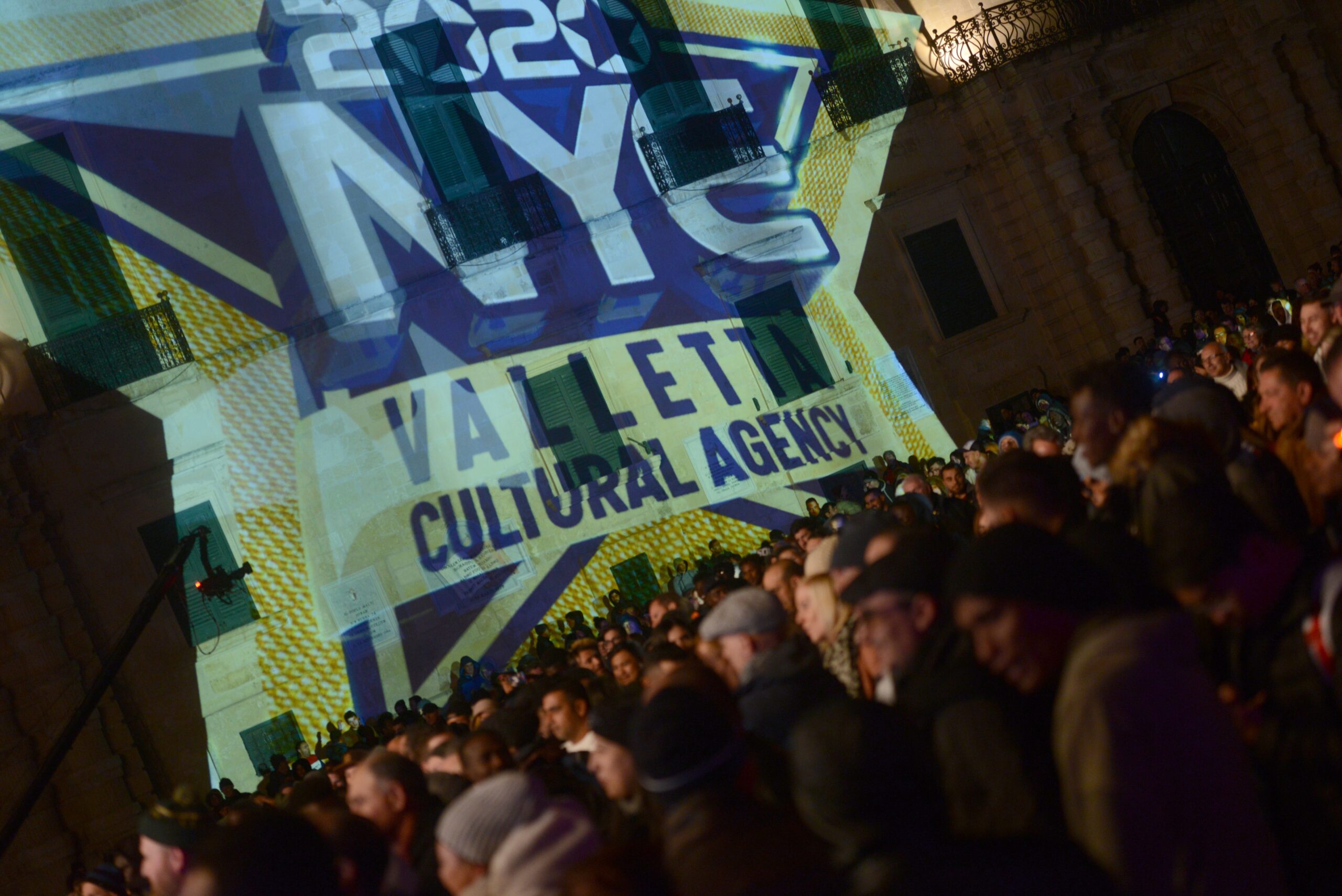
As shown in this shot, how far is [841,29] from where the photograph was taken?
54.7ft

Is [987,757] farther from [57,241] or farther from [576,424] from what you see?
[57,241]

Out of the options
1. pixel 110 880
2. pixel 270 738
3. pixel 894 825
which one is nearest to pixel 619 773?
pixel 894 825

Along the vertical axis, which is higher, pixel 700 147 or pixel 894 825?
pixel 700 147

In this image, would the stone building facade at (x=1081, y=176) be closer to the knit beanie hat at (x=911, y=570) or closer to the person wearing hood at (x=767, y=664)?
the person wearing hood at (x=767, y=664)

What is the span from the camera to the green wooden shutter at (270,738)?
14.3 m

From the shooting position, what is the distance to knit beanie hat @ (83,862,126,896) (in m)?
6.26

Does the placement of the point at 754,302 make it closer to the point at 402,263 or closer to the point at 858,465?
the point at 858,465

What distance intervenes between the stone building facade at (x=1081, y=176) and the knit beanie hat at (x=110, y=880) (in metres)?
12.3

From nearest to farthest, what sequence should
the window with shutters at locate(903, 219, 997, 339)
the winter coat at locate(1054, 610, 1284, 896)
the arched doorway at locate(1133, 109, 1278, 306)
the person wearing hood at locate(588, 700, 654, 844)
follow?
1. the winter coat at locate(1054, 610, 1284, 896)
2. the person wearing hood at locate(588, 700, 654, 844)
3. the window with shutters at locate(903, 219, 997, 339)
4. the arched doorway at locate(1133, 109, 1278, 306)

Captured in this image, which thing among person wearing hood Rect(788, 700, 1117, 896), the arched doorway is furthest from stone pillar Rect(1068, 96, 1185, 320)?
person wearing hood Rect(788, 700, 1117, 896)

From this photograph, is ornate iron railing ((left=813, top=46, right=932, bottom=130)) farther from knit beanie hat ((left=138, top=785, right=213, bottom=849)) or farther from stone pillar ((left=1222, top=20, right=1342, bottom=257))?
knit beanie hat ((left=138, top=785, right=213, bottom=849))

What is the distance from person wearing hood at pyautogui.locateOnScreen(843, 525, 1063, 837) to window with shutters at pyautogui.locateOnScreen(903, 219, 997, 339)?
13914 mm

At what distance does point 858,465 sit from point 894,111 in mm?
5489

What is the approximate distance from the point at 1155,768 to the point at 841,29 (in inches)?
646
